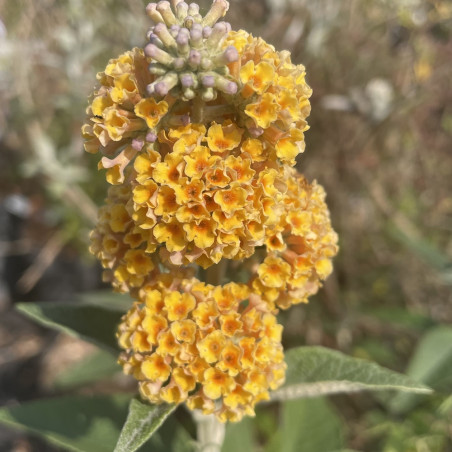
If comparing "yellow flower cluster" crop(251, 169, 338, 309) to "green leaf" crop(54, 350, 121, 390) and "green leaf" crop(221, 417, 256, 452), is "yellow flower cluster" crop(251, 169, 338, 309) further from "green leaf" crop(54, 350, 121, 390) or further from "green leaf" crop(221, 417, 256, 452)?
"green leaf" crop(54, 350, 121, 390)

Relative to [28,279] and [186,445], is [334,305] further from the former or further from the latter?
[28,279]

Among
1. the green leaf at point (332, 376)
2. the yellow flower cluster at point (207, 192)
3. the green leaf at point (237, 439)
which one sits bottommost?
the green leaf at point (237, 439)

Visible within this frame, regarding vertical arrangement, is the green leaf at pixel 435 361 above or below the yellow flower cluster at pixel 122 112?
above

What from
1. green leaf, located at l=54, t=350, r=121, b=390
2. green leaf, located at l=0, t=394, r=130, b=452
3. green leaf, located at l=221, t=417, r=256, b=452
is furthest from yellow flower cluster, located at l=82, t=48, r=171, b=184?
green leaf, located at l=54, t=350, r=121, b=390

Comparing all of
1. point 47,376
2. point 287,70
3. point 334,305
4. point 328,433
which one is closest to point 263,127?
point 287,70

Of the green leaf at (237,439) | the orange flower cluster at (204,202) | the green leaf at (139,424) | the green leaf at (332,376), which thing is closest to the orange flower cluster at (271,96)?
the orange flower cluster at (204,202)

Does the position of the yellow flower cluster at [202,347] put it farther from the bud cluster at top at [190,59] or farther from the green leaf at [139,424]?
the bud cluster at top at [190,59]
